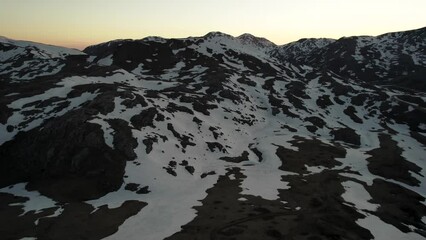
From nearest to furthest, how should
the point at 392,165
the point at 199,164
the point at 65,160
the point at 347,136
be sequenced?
the point at 65,160, the point at 199,164, the point at 392,165, the point at 347,136

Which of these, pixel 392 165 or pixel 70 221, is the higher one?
pixel 70 221

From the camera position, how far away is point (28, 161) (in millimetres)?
73812

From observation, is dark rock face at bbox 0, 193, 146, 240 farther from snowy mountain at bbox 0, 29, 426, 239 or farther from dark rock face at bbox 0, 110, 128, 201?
dark rock face at bbox 0, 110, 128, 201

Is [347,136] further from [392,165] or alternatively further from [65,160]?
[65,160]

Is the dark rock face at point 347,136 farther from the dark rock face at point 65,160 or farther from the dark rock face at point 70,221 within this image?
the dark rock face at point 70,221

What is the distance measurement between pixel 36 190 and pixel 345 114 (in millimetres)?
111966

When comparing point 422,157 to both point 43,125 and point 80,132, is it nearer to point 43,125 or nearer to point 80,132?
point 80,132

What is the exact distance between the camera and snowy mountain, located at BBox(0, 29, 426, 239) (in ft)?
171

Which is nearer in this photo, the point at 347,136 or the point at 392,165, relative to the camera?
the point at 392,165

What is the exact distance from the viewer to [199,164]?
259 feet

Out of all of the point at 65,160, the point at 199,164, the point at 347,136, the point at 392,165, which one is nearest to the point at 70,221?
the point at 65,160

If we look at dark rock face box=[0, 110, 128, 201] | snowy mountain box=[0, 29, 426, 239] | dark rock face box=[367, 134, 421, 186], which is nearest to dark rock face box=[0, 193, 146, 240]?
snowy mountain box=[0, 29, 426, 239]

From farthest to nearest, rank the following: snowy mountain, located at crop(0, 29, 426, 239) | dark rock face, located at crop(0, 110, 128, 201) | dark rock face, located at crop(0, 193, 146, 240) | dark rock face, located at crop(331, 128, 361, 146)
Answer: dark rock face, located at crop(331, 128, 361, 146), dark rock face, located at crop(0, 110, 128, 201), snowy mountain, located at crop(0, 29, 426, 239), dark rock face, located at crop(0, 193, 146, 240)

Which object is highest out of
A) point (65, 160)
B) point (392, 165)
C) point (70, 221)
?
point (65, 160)
